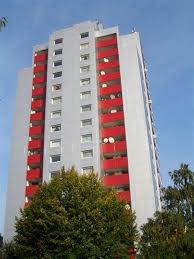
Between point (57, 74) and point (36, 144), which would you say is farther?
point (57, 74)

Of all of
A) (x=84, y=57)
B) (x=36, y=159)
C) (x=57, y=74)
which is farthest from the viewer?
(x=57, y=74)

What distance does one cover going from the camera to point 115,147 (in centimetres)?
6109

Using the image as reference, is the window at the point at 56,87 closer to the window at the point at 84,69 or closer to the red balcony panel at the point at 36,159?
the window at the point at 84,69

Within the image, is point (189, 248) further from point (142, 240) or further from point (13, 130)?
point (13, 130)

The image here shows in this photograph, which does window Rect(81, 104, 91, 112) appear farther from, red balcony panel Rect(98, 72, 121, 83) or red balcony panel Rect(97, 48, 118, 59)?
red balcony panel Rect(97, 48, 118, 59)

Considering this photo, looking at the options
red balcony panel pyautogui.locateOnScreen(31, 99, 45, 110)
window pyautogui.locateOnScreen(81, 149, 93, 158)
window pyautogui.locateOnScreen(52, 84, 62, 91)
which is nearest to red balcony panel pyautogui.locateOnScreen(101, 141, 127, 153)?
window pyautogui.locateOnScreen(81, 149, 93, 158)

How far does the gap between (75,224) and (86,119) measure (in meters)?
27.6

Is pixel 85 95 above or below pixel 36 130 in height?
above

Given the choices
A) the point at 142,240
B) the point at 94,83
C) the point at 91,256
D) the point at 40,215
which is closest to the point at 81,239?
the point at 91,256

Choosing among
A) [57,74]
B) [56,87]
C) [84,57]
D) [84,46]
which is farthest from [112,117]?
[84,46]

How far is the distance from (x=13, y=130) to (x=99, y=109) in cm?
1479

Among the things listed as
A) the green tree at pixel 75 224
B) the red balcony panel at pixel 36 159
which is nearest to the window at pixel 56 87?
the red balcony panel at pixel 36 159

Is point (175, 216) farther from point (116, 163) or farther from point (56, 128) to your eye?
point (56, 128)

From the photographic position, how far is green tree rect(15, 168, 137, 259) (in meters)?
37.8
